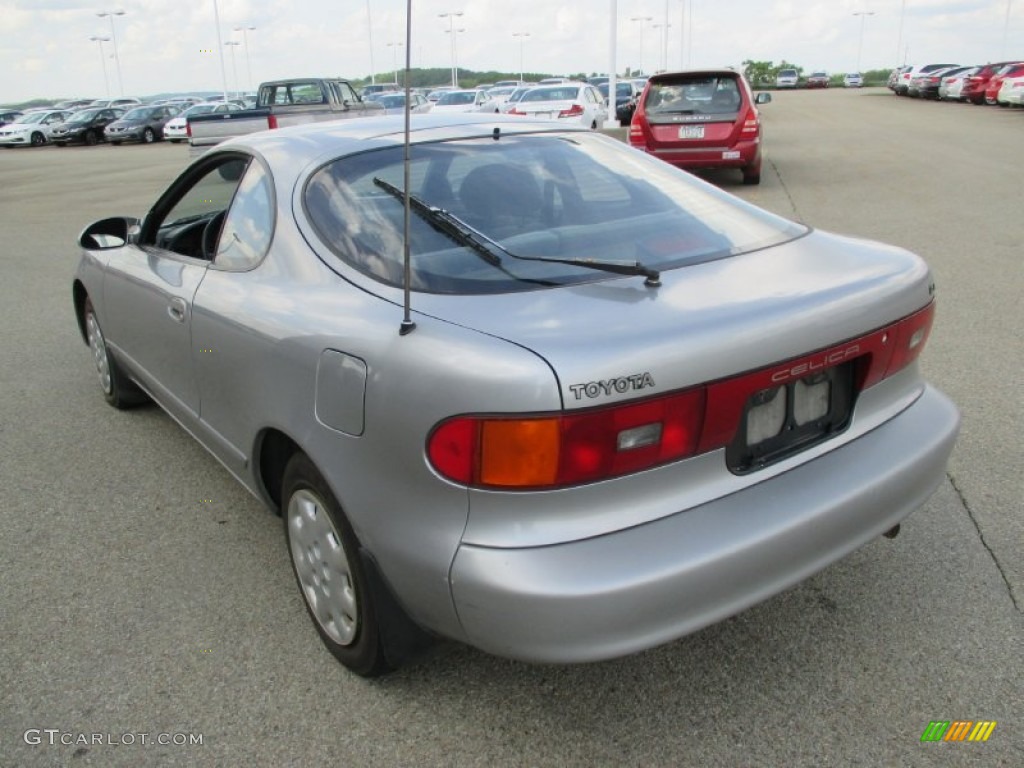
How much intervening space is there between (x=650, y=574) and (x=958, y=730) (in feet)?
3.41

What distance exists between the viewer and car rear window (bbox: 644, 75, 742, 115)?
12.5 metres

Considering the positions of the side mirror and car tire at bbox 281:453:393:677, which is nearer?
car tire at bbox 281:453:393:677

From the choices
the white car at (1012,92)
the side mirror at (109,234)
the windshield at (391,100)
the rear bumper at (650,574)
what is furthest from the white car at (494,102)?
the rear bumper at (650,574)

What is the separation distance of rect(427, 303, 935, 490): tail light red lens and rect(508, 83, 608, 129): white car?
661 inches

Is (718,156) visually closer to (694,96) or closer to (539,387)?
(694,96)

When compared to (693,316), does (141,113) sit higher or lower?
lower

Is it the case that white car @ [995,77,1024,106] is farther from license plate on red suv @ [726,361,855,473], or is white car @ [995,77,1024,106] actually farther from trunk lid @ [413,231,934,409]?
license plate on red suv @ [726,361,855,473]

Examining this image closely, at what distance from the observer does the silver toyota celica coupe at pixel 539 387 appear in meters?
1.95

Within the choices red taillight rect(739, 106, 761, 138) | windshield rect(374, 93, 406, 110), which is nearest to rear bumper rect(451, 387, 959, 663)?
red taillight rect(739, 106, 761, 138)

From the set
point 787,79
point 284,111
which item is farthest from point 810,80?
point 284,111

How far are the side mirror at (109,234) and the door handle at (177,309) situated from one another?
→ 81cm

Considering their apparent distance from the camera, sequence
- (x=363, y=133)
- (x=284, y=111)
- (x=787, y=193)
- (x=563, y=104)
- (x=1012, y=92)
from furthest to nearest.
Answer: (x=1012, y=92)
(x=563, y=104)
(x=284, y=111)
(x=787, y=193)
(x=363, y=133)

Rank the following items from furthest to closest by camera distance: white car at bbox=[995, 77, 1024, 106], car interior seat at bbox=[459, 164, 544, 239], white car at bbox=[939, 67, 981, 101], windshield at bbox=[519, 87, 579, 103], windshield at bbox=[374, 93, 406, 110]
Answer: white car at bbox=[939, 67, 981, 101]
white car at bbox=[995, 77, 1024, 106]
windshield at bbox=[374, 93, 406, 110]
windshield at bbox=[519, 87, 579, 103]
car interior seat at bbox=[459, 164, 544, 239]

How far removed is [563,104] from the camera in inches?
746
